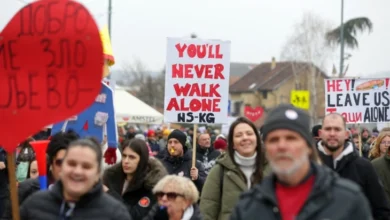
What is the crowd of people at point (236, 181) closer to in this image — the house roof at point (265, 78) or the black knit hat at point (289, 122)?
the black knit hat at point (289, 122)

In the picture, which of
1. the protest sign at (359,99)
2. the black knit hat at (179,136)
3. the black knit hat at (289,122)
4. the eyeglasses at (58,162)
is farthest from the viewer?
the protest sign at (359,99)

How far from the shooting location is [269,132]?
4.55 metres

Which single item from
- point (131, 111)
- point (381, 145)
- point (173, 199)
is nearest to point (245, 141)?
point (173, 199)

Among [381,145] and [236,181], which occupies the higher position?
[381,145]

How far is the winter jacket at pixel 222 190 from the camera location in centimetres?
746

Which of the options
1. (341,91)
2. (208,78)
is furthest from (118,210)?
(341,91)

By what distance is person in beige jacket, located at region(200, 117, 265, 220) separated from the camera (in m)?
7.45

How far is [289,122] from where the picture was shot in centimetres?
452

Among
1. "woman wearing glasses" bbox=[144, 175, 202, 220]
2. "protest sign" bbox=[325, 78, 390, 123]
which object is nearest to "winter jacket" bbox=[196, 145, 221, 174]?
"protest sign" bbox=[325, 78, 390, 123]

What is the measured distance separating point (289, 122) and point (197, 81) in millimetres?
6735

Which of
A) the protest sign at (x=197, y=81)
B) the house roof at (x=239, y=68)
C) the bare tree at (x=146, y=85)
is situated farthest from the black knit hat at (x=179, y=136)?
the house roof at (x=239, y=68)

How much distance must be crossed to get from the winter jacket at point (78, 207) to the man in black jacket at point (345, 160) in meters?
3.08

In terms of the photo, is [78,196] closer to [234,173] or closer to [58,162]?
[58,162]

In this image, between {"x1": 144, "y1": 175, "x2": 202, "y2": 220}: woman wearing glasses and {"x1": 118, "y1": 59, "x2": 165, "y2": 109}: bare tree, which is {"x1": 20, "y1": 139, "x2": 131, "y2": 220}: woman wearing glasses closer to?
{"x1": 144, "y1": 175, "x2": 202, "y2": 220}: woman wearing glasses
